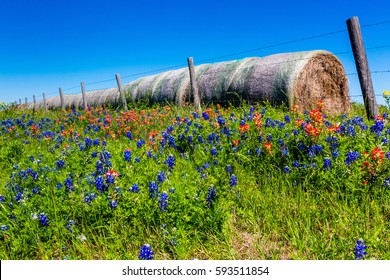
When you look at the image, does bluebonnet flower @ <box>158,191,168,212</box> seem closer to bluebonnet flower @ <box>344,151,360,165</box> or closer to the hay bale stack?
bluebonnet flower @ <box>344,151,360,165</box>

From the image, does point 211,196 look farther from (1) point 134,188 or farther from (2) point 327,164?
(2) point 327,164

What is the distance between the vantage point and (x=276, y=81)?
28.9 ft

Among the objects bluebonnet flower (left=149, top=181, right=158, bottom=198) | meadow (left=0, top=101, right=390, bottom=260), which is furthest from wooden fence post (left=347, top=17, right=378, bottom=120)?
bluebonnet flower (left=149, top=181, right=158, bottom=198)

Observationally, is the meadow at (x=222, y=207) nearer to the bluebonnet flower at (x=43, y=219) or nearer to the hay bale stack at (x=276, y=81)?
the bluebonnet flower at (x=43, y=219)

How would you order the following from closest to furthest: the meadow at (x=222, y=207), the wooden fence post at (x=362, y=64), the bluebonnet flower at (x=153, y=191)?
the meadow at (x=222, y=207), the bluebonnet flower at (x=153, y=191), the wooden fence post at (x=362, y=64)

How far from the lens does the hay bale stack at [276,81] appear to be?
28.7 feet

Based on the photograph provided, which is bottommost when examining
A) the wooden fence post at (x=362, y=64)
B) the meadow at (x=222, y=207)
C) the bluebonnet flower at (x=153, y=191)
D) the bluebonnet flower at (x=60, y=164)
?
the meadow at (x=222, y=207)

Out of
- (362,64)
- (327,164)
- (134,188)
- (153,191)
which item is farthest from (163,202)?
(362,64)

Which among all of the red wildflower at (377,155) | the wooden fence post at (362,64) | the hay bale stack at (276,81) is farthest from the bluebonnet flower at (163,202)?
the hay bale stack at (276,81)

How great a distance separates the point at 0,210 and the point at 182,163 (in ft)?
6.90

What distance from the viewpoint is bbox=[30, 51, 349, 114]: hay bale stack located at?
874 centimetres

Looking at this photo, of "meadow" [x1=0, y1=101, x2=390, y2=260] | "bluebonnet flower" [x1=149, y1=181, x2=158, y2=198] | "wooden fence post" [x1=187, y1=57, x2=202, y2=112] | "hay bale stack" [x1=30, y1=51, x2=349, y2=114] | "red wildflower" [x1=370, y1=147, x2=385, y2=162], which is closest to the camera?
"meadow" [x1=0, y1=101, x2=390, y2=260]
